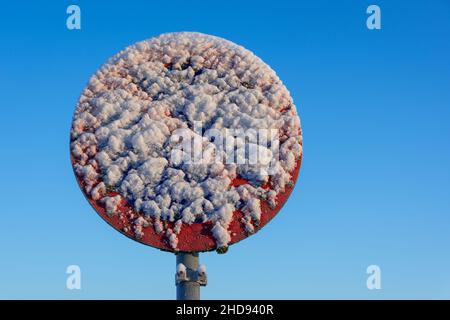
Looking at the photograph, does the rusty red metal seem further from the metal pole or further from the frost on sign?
the metal pole

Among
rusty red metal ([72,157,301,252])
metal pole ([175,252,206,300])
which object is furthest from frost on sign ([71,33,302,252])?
metal pole ([175,252,206,300])

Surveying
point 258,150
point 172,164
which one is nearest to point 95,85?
point 172,164

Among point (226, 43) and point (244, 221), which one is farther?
point (226, 43)

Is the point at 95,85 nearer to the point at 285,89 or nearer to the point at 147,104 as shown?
the point at 147,104

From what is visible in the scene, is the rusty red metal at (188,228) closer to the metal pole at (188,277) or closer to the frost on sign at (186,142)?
the frost on sign at (186,142)

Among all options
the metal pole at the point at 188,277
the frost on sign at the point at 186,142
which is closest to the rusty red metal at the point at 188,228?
the frost on sign at the point at 186,142
